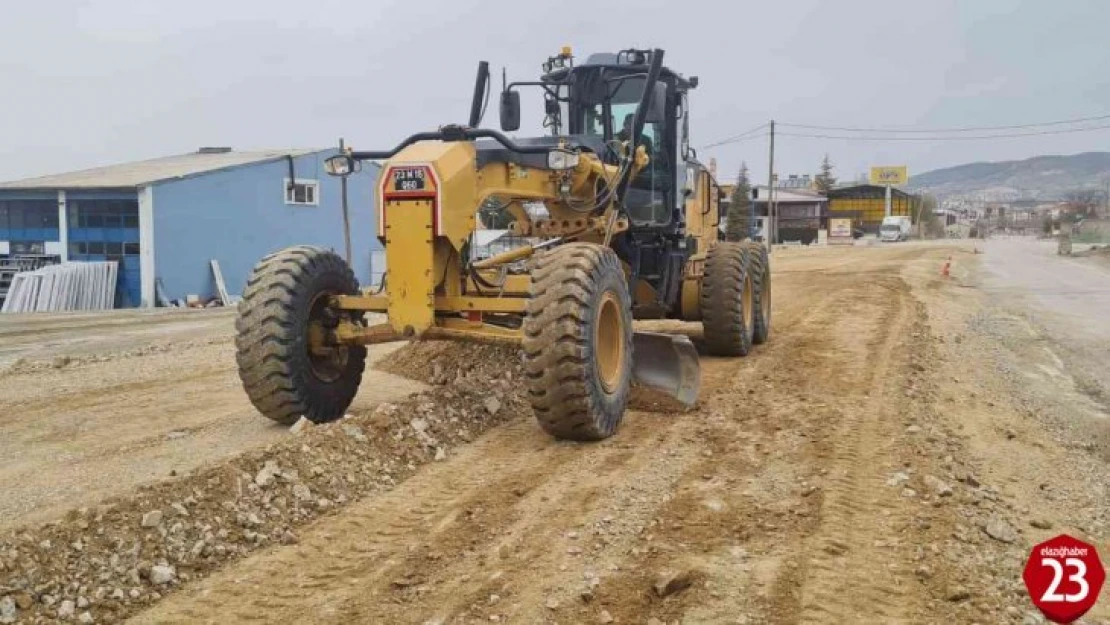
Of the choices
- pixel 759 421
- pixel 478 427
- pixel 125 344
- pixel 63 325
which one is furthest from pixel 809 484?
pixel 63 325

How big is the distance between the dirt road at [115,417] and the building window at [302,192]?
1260 centimetres

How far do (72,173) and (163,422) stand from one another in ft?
77.4

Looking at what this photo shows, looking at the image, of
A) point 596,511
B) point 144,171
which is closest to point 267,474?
point 596,511

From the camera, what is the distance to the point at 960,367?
973 cm

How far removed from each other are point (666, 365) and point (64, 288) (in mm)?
19116

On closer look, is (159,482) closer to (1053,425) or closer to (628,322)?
(628,322)

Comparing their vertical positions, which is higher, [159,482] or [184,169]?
[184,169]

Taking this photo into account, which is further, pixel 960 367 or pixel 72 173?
pixel 72 173

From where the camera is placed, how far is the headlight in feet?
22.3

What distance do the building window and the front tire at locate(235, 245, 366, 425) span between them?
66.0ft

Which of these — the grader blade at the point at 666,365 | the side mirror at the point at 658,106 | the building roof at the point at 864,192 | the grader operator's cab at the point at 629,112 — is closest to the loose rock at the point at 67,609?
the grader blade at the point at 666,365

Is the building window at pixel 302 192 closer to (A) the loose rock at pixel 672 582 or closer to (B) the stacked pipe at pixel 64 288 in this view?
(B) the stacked pipe at pixel 64 288

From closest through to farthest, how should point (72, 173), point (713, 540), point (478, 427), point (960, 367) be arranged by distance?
point (713, 540)
point (478, 427)
point (960, 367)
point (72, 173)

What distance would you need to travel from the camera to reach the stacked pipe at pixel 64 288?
72.6 feet
